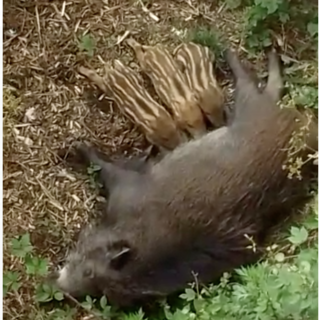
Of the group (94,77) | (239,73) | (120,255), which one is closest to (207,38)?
(239,73)

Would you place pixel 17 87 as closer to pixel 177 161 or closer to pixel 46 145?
pixel 46 145

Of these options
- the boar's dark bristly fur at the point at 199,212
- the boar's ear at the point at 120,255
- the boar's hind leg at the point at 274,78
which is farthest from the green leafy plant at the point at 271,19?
the boar's ear at the point at 120,255

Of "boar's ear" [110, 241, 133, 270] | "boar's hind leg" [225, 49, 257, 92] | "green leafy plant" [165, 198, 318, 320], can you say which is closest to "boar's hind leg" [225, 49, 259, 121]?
"boar's hind leg" [225, 49, 257, 92]

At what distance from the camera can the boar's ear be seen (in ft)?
8.56

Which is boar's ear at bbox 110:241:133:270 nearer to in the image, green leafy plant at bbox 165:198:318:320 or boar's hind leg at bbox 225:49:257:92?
green leafy plant at bbox 165:198:318:320

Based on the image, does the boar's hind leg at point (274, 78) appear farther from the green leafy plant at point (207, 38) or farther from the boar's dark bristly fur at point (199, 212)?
the green leafy plant at point (207, 38)

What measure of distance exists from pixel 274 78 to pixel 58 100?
594 mm

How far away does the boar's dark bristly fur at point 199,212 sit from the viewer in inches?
103

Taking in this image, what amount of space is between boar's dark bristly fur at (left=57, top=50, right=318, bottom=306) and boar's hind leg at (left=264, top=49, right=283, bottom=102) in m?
0.03

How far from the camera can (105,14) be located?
112 inches

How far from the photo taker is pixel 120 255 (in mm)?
2609

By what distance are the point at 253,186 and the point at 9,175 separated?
0.67 meters

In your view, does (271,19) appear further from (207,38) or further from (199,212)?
(199,212)

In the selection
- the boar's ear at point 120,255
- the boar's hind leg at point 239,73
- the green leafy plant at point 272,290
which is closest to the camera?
the green leafy plant at point 272,290
